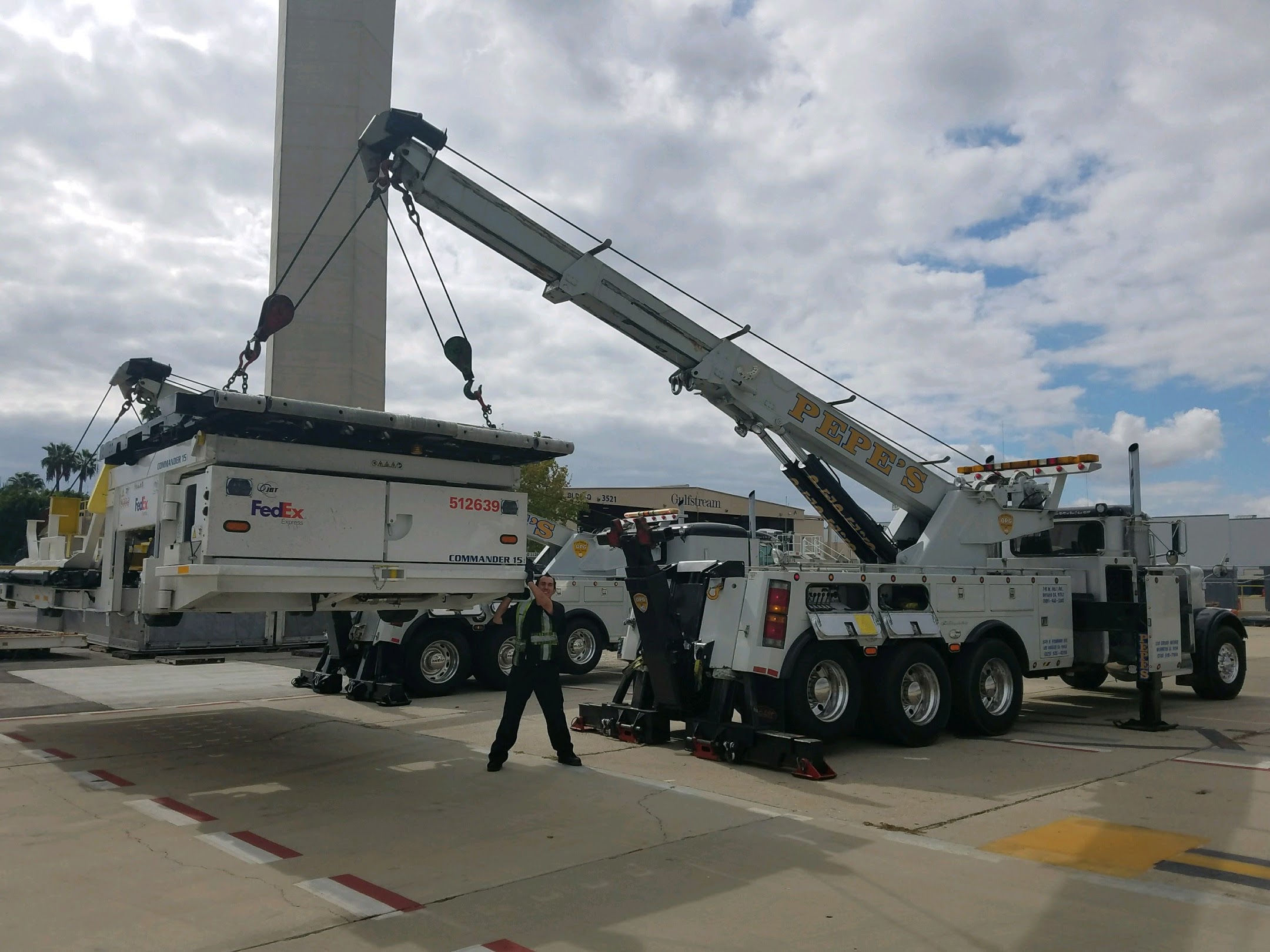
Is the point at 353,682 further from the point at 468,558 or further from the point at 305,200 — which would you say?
the point at 305,200

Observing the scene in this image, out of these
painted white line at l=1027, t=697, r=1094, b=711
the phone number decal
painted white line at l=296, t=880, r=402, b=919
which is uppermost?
the phone number decal

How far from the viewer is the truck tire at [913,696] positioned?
8.75m

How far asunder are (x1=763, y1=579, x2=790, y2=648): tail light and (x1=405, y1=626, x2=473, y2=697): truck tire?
19.2 feet

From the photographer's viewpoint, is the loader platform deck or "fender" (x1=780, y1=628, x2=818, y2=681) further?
"fender" (x1=780, y1=628, x2=818, y2=681)

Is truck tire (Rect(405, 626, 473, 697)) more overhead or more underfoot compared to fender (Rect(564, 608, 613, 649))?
more underfoot

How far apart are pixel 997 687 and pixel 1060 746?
3.09 feet

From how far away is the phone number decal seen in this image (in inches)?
319

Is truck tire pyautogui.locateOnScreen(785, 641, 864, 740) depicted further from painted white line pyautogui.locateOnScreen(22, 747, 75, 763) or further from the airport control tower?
the airport control tower

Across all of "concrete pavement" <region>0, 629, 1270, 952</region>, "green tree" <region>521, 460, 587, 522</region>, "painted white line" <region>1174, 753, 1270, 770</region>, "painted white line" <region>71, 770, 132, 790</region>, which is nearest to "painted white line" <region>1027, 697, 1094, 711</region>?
"concrete pavement" <region>0, 629, 1270, 952</region>

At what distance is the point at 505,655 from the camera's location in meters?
13.6

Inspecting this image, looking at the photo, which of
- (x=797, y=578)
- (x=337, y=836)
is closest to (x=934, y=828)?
(x=797, y=578)

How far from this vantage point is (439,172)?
377 inches

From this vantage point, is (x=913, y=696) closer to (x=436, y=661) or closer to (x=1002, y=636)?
(x=1002, y=636)

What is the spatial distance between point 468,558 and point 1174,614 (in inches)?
325
